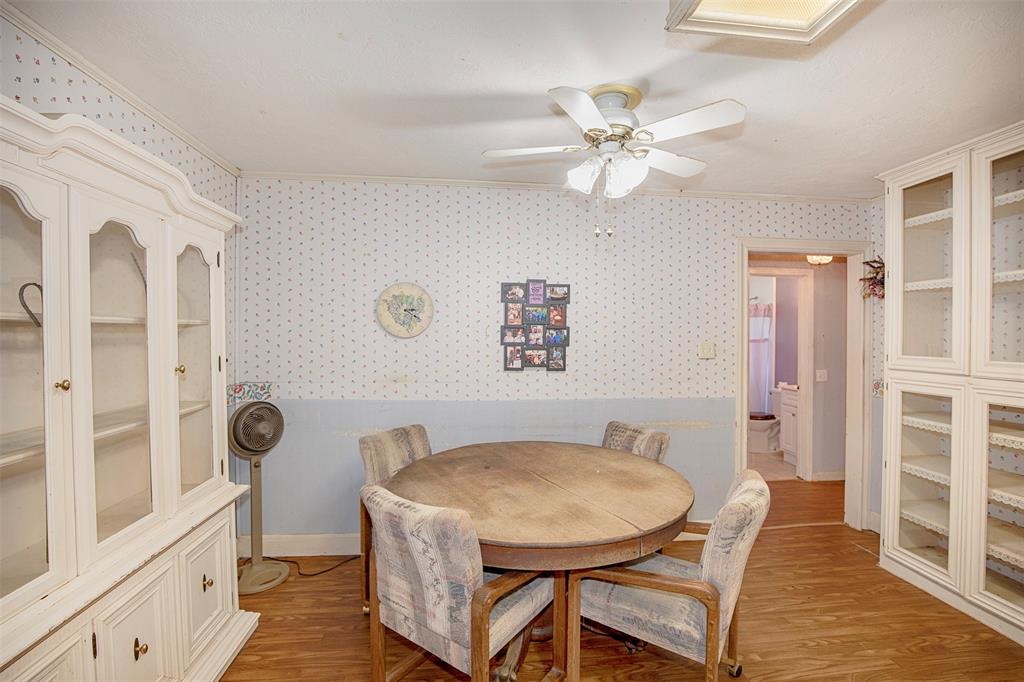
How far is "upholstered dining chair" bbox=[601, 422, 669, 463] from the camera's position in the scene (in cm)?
265

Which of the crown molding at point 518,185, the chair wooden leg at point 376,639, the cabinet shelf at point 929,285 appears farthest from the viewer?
the crown molding at point 518,185

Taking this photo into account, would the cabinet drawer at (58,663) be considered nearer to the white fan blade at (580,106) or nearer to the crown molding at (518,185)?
the white fan blade at (580,106)

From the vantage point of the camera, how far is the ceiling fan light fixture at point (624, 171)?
74.0 inches

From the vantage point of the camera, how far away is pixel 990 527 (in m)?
2.46

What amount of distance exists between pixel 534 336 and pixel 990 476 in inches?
103

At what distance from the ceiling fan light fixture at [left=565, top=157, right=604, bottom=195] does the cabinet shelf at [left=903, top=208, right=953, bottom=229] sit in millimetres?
2078

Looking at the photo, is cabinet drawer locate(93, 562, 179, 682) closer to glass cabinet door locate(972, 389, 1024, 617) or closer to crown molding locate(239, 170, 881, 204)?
crown molding locate(239, 170, 881, 204)

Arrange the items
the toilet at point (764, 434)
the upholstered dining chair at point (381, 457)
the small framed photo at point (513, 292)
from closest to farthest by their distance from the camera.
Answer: the upholstered dining chair at point (381, 457) < the small framed photo at point (513, 292) < the toilet at point (764, 434)

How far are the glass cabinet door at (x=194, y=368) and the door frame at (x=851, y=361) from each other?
335 centimetres

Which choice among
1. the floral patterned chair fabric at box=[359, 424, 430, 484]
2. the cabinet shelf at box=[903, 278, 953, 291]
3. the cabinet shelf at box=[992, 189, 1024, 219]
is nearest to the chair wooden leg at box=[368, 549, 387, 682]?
the floral patterned chair fabric at box=[359, 424, 430, 484]

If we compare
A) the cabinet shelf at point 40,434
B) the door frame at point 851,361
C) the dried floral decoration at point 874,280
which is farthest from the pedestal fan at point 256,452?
the dried floral decoration at point 874,280

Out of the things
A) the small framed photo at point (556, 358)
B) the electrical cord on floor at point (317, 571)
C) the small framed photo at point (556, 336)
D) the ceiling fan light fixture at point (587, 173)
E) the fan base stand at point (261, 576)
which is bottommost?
the electrical cord on floor at point (317, 571)

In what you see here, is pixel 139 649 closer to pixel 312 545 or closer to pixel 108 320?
pixel 108 320

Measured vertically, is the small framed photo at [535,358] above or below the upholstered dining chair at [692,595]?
above
